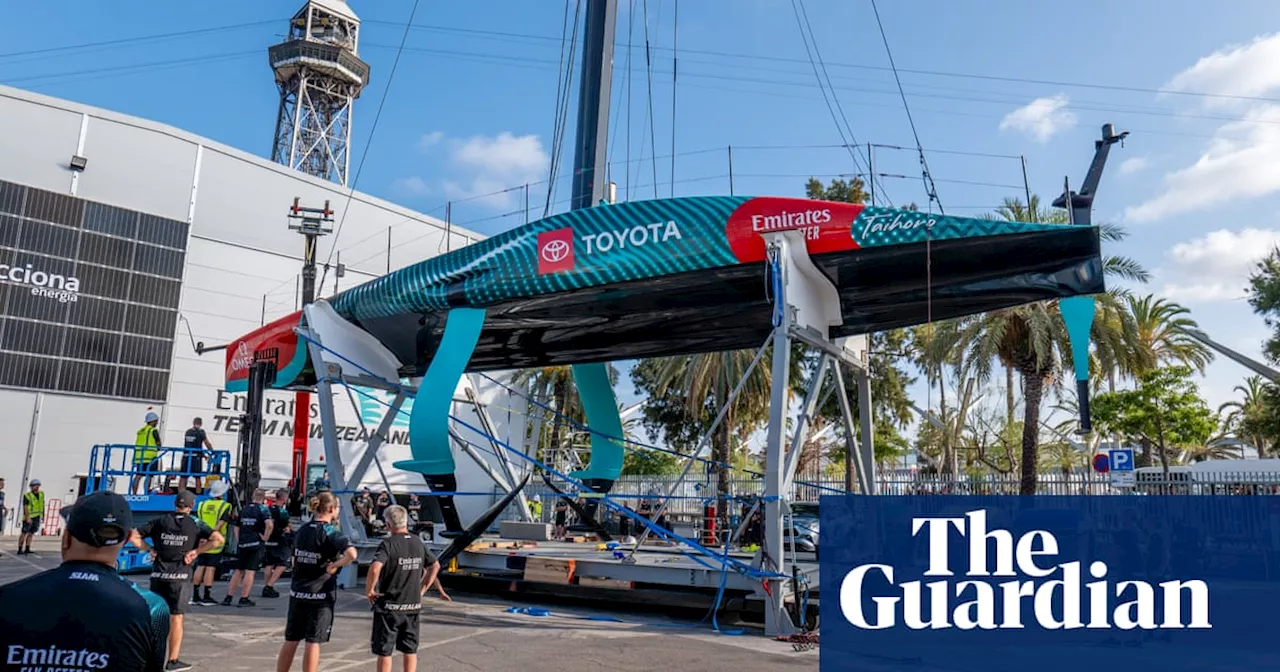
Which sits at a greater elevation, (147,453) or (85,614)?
(147,453)

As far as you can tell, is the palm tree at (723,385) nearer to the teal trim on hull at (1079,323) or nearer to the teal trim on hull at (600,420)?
the teal trim on hull at (600,420)

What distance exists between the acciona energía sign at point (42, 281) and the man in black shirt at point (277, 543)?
53.2 feet

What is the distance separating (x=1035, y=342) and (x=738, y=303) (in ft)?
35.3

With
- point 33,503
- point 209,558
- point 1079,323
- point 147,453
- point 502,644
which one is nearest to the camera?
point 502,644

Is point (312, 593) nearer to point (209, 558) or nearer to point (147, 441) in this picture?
point (209, 558)

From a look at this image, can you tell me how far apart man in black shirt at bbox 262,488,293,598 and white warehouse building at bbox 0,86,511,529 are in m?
9.75

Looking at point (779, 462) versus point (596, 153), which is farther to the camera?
point (596, 153)

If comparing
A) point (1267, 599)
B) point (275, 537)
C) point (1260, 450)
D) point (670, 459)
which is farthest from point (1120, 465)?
point (1260, 450)

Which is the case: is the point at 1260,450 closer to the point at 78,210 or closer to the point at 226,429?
the point at 226,429

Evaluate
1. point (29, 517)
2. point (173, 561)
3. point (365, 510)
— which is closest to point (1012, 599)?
point (173, 561)

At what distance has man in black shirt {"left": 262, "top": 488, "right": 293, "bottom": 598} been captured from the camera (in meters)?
12.9

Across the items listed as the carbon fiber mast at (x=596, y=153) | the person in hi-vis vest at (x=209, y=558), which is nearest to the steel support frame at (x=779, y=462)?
the carbon fiber mast at (x=596, y=153)

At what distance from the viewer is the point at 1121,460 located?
1638cm

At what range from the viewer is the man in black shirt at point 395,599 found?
676 centimetres
